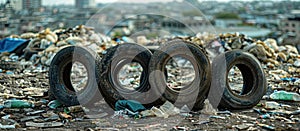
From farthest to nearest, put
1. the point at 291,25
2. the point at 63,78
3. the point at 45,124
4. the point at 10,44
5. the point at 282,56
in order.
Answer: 1. the point at 291,25
2. the point at 10,44
3. the point at 282,56
4. the point at 63,78
5. the point at 45,124

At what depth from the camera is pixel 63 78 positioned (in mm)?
6516

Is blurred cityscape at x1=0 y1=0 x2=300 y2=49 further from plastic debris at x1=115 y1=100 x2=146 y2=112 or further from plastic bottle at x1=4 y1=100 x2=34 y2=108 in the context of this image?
plastic bottle at x1=4 y1=100 x2=34 y2=108

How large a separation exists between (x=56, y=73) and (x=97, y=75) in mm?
774

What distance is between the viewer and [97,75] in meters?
6.02

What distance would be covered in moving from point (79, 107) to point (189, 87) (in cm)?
178

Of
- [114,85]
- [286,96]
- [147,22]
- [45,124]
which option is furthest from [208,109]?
[147,22]

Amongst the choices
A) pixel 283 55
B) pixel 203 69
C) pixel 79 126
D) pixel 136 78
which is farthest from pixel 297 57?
pixel 79 126

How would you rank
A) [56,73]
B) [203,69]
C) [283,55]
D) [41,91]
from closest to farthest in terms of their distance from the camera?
[203,69] < [56,73] < [41,91] < [283,55]

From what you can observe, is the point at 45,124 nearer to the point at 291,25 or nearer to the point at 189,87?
the point at 189,87

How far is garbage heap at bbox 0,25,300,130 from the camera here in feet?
17.4

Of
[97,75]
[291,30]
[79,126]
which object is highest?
[291,30]

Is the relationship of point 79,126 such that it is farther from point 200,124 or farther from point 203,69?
point 203,69

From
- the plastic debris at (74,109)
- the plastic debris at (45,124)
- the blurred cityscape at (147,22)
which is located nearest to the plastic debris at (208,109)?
the plastic debris at (74,109)

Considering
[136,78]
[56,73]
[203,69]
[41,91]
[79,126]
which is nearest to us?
[79,126]
